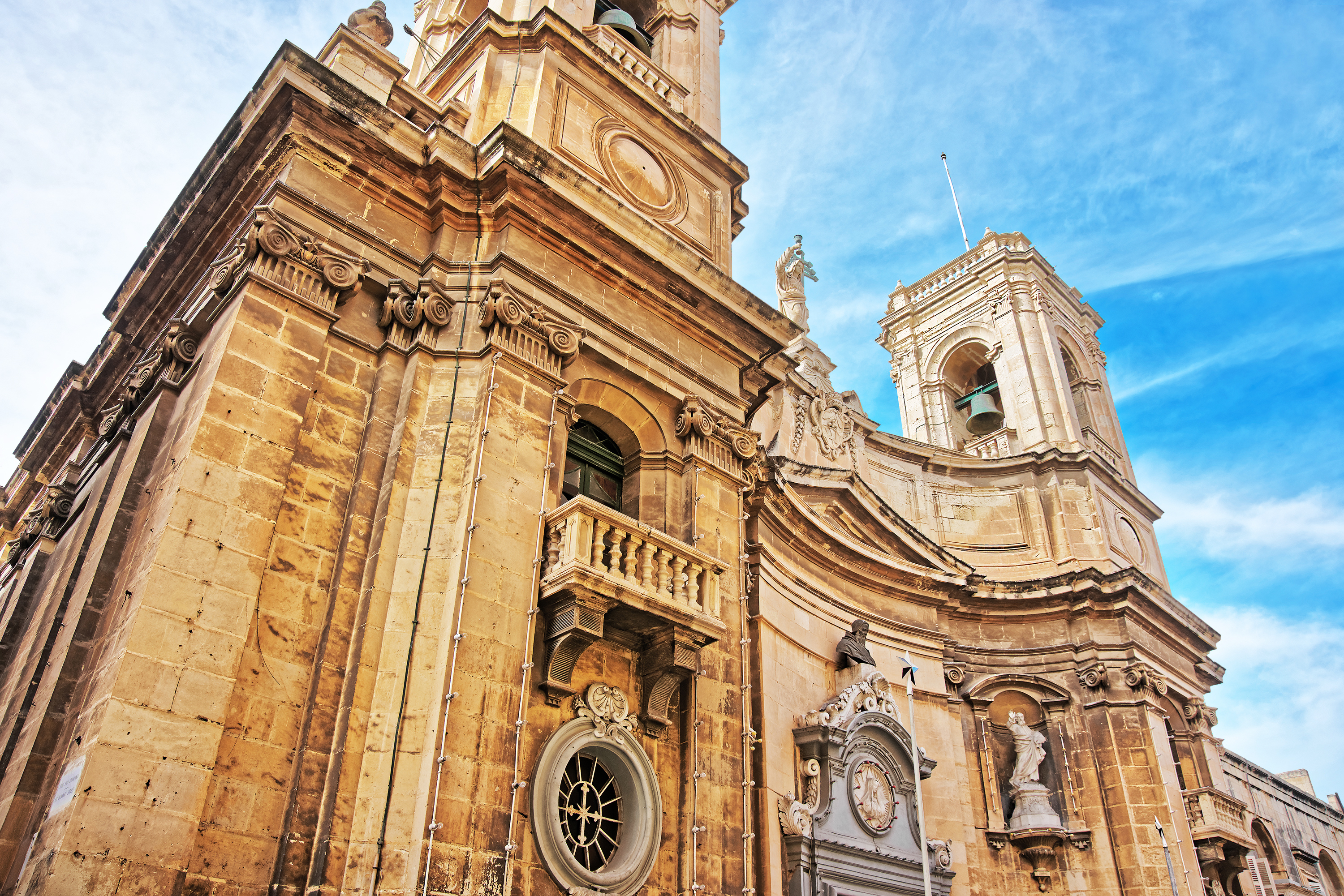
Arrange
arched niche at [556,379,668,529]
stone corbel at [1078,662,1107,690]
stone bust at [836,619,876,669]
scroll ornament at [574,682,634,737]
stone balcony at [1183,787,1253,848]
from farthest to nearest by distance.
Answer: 1. stone corbel at [1078,662,1107,690]
2. stone balcony at [1183,787,1253,848]
3. stone bust at [836,619,876,669]
4. arched niche at [556,379,668,529]
5. scroll ornament at [574,682,634,737]

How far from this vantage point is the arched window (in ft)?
38.7

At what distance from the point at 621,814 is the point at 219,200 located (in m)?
8.19

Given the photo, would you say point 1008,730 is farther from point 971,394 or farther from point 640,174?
point 640,174

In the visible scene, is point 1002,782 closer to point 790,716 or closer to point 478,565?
point 790,716

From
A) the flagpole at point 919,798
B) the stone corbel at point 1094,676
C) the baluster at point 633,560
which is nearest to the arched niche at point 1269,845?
the stone corbel at point 1094,676

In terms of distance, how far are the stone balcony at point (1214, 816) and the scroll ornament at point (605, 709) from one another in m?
13.4

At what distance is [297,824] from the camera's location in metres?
7.91

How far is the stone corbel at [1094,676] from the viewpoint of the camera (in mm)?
19219

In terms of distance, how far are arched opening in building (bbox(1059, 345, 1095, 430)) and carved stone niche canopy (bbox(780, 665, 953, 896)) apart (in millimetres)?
11948

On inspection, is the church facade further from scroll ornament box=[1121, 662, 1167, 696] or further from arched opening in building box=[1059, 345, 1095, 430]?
arched opening in building box=[1059, 345, 1095, 430]

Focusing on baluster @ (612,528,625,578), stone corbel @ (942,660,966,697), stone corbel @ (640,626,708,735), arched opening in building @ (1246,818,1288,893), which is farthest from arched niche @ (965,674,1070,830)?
baluster @ (612,528,625,578)

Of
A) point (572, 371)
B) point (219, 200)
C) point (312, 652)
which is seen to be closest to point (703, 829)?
point (312, 652)

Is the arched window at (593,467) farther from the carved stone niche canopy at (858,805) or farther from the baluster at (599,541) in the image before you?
the carved stone niche canopy at (858,805)

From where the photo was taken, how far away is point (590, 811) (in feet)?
31.2
